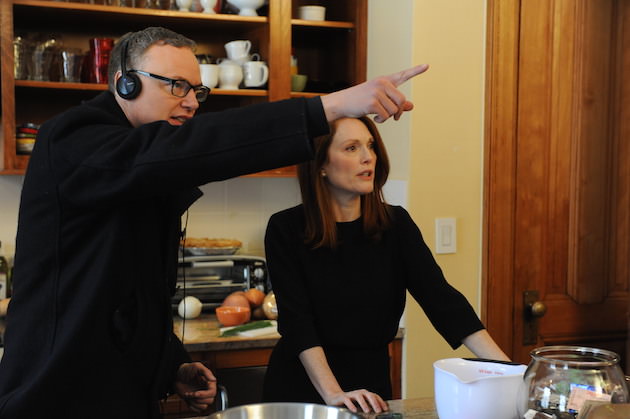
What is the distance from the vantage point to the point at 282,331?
207 cm

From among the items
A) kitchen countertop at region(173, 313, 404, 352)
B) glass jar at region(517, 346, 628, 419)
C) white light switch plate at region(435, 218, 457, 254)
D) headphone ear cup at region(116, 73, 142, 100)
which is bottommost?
kitchen countertop at region(173, 313, 404, 352)

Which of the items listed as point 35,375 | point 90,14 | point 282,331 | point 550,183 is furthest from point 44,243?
point 550,183

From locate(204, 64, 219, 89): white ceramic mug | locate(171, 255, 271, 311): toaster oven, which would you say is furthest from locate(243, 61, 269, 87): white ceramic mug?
locate(171, 255, 271, 311): toaster oven

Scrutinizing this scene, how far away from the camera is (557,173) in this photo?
307 centimetres

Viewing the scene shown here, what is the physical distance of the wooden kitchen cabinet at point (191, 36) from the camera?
115 inches

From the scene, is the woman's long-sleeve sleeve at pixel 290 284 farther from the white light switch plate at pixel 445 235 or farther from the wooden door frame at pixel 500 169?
the wooden door frame at pixel 500 169

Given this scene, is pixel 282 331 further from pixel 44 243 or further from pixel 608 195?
pixel 608 195

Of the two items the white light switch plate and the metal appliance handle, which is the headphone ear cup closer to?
the metal appliance handle

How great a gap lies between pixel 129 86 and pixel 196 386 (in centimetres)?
66

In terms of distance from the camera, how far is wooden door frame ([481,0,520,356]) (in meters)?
2.95

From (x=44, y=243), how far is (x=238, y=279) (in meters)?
1.87

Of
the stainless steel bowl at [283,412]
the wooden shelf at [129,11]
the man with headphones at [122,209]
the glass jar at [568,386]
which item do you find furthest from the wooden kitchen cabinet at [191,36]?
the glass jar at [568,386]

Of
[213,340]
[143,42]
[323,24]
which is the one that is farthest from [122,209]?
[323,24]

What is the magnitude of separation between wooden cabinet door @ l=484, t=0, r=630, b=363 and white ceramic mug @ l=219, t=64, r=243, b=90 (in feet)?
3.27
